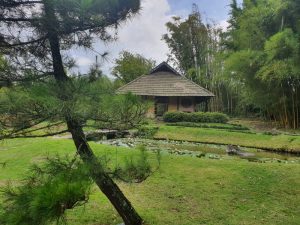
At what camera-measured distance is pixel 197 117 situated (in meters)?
20.4

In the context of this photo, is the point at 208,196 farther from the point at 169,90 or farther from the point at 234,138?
the point at 169,90

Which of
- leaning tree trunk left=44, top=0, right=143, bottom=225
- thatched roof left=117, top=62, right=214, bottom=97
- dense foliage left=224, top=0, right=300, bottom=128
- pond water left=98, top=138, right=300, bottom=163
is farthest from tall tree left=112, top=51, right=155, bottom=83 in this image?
leaning tree trunk left=44, top=0, right=143, bottom=225

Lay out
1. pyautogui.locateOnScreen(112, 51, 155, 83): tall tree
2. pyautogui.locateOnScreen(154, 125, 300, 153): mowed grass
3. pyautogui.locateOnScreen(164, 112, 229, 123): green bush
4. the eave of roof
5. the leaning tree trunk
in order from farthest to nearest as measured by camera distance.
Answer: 1. pyautogui.locateOnScreen(112, 51, 155, 83): tall tree
2. the eave of roof
3. pyautogui.locateOnScreen(164, 112, 229, 123): green bush
4. pyautogui.locateOnScreen(154, 125, 300, 153): mowed grass
5. the leaning tree trunk

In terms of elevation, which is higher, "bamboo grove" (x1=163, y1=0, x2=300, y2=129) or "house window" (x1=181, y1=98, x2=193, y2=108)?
"bamboo grove" (x1=163, y1=0, x2=300, y2=129)

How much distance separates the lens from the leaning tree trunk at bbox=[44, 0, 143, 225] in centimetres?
296

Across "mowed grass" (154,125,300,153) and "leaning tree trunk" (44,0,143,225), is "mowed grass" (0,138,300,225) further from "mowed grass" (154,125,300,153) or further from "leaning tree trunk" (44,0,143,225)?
"mowed grass" (154,125,300,153)

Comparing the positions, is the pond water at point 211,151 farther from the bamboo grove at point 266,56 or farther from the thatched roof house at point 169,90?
the thatched roof house at point 169,90

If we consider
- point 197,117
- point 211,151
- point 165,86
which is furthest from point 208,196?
point 165,86

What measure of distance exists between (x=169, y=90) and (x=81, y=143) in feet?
65.0

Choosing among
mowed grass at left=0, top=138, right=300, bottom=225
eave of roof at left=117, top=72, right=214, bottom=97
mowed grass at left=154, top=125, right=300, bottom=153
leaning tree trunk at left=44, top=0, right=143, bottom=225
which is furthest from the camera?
eave of roof at left=117, top=72, right=214, bottom=97

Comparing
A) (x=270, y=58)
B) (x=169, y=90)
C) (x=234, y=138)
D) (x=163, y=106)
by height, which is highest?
(x=270, y=58)

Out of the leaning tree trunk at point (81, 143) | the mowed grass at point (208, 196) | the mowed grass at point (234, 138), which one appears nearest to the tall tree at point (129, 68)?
the mowed grass at point (234, 138)

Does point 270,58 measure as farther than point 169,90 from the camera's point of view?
No

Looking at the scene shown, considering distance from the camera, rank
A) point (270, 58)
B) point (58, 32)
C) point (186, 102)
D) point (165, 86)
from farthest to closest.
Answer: point (186, 102)
point (165, 86)
point (270, 58)
point (58, 32)
